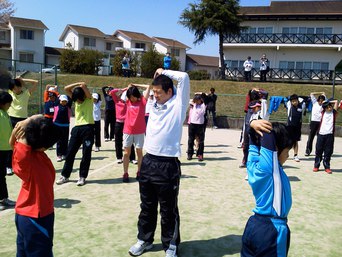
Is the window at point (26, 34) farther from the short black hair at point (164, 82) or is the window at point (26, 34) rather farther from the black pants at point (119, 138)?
the short black hair at point (164, 82)

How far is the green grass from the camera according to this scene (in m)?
19.0

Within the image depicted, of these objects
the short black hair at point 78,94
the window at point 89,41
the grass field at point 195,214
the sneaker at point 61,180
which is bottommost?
the grass field at point 195,214

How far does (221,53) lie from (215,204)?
27408 millimetres

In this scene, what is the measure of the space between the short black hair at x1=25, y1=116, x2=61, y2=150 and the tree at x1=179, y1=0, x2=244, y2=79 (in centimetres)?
A: 2844

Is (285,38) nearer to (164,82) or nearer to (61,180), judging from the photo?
(61,180)

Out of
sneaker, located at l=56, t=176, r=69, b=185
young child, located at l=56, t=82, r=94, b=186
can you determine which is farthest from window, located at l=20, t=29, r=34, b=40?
sneaker, located at l=56, t=176, r=69, b=185

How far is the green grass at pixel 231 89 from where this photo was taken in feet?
62.2

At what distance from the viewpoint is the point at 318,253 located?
427 cm

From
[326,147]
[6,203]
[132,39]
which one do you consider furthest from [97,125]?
[132,39]

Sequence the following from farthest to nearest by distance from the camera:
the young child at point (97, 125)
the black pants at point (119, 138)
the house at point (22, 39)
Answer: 1. the house at point (22, 39)
2. the young child at point (97, 125)
3. the black pants at point (119, 138)

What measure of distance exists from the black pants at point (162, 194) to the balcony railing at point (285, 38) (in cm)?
3100

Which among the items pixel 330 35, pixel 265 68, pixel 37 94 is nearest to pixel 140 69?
pixel 265 68

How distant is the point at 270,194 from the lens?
8.52ft

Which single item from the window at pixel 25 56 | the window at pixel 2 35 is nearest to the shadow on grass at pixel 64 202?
the window at pixel 25 56
